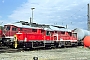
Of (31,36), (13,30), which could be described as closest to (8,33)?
(13,30)

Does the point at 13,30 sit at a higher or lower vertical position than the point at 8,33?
higher

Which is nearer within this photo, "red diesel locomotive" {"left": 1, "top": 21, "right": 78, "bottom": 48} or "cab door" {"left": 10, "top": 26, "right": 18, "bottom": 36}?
"red diesel locomotive" {"left": 1, "top": 21, "right": 78, "bottom": 48}

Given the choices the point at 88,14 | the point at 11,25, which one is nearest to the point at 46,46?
the point at 11,25

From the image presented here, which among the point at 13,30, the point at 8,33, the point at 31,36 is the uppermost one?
the point at 13,30

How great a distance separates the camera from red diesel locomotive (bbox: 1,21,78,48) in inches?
1045

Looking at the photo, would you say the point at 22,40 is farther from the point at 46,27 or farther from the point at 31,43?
the point at 46,27

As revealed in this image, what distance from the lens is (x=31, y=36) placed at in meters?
28.0

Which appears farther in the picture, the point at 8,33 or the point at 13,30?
the point at 13,30

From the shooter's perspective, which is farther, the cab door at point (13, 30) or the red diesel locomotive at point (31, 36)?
the cab door at point (13, 30)

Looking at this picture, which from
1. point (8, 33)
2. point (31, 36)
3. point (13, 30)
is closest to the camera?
point (8, 33)

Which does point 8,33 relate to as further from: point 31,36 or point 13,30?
point 31,36

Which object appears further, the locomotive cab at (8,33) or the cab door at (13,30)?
the cab door at (13,30)

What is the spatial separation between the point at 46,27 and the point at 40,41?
3.40 metres

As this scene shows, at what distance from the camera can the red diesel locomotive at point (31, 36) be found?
87.0ft
